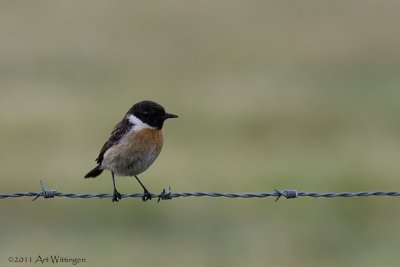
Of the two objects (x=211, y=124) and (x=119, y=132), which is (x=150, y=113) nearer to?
(x=119, y=132)

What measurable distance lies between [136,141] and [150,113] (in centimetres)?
29

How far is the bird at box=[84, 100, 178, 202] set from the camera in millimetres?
8703

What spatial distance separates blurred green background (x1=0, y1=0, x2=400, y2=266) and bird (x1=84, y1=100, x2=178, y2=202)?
2010 mm

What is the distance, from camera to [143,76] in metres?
22.2

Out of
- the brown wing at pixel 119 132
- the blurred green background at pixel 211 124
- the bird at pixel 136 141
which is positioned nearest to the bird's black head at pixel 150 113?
the bird at pixel 136 141

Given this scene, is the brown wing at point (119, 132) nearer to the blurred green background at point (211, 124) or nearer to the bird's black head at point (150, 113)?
the bird's black head at point (150, 113)

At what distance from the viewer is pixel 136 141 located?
8703 mm

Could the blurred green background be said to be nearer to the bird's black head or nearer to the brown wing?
the brown wing

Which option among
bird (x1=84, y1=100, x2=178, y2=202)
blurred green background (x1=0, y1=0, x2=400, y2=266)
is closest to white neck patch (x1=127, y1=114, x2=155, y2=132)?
bird (x1=84, y1=100, x2=178, y2=202)

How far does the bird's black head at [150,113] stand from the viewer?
8766 millimetres

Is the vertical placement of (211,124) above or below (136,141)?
above

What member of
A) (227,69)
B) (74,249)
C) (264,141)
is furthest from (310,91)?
(74,249)

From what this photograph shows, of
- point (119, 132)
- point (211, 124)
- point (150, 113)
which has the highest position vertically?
point (211, 124)

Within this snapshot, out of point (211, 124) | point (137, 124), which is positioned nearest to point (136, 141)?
point (137, 124)
